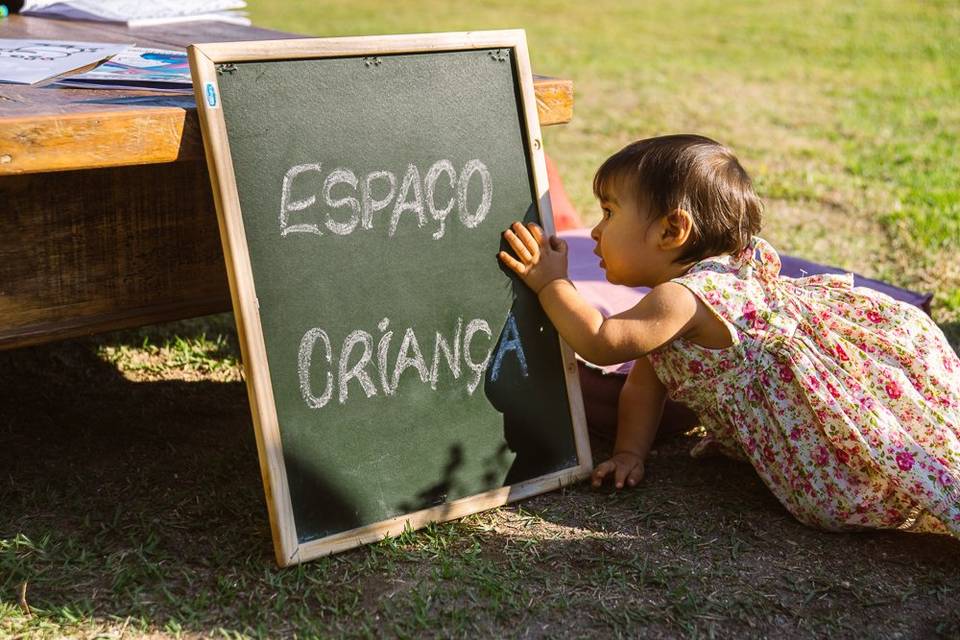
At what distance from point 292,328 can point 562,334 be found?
0.69 meters

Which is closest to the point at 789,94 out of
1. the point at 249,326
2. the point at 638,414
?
the point at 638,414

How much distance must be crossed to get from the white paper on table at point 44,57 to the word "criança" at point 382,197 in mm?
732

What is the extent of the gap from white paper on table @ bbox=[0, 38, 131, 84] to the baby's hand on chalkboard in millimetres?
1189

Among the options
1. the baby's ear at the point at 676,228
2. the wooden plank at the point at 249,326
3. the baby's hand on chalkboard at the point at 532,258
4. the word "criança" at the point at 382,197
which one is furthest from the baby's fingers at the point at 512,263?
the wooden plank at the point at 249,326

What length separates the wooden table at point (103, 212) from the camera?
2049mm

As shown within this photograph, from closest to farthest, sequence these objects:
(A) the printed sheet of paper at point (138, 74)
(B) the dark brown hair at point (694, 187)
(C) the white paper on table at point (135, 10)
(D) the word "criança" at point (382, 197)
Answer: (D) the word "criança" at point (382, 197) → (A) the printed sheet of paper at point (138, 74) → (B) the dark brown hair at point (694, 187) → (C) the white paper on table at point (135, 10)

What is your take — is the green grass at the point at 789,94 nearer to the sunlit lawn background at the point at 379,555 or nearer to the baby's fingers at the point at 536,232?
the sunlit lawn background at the point at 379,555

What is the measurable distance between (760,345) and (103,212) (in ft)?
5.35

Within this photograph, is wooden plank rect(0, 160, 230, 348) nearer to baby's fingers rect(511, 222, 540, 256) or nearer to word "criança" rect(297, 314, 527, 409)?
word "criança" rect(297, 314, 527, 409)

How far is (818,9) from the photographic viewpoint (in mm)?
14750

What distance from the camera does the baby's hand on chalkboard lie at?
2586 mm

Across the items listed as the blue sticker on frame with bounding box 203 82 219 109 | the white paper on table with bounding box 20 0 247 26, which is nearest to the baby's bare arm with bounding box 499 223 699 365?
the blue sticker on frame with bounding box 203 82 219 109

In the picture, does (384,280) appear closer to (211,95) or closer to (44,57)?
(211,95)

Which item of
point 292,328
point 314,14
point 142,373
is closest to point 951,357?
point 292,328
